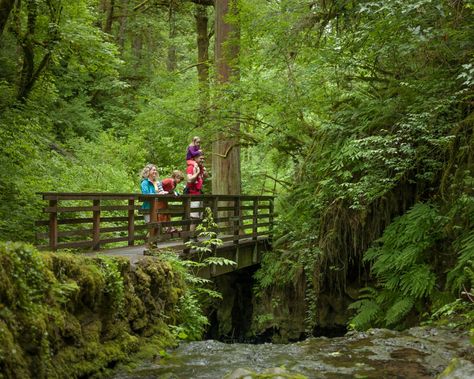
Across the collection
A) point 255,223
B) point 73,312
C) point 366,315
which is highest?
point 255,223

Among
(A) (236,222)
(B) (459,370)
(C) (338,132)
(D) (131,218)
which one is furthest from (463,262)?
(A) (236,222)

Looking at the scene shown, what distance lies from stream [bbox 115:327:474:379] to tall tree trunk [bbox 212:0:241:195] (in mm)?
8180

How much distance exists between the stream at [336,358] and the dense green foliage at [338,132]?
3.36 ft

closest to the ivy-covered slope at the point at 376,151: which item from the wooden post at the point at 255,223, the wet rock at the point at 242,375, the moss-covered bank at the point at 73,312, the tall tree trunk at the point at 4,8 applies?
the wooden post at the point at 255,223

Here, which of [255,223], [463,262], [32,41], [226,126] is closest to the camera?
[463,262]

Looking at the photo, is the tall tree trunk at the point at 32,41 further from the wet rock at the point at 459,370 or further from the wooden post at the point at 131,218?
the wet rock at the point at 459,370

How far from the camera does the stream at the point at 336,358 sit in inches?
238

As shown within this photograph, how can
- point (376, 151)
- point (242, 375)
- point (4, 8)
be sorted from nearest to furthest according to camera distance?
1. point (242, 375)
2. point (376, 151)
3. point (4, 8)

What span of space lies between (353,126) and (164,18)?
17.9m

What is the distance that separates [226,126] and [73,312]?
383 inches

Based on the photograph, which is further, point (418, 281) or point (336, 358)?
point (418, 281)

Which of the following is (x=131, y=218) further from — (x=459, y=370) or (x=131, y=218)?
(x=459, y=370)

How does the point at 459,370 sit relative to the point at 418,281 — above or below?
below

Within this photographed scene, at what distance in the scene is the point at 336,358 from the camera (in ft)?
22.5
